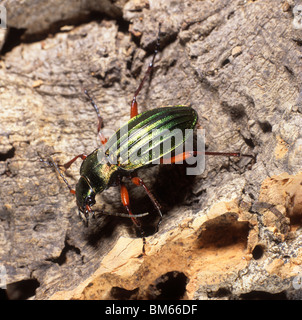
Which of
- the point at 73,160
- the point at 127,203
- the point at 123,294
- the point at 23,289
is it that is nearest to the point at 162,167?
the point at 127,203

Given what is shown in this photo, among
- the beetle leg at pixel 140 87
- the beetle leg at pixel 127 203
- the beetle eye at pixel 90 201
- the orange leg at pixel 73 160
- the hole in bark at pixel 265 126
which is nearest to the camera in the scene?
the hole in bark at pixel 265 126

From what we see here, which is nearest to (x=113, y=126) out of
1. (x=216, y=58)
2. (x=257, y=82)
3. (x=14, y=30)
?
(x=216, y=58)

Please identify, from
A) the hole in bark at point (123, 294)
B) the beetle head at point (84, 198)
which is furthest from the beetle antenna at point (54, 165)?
the hole in bark at point (123, 294)

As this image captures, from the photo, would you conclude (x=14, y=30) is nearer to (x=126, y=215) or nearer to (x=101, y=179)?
(x=101, y=179)

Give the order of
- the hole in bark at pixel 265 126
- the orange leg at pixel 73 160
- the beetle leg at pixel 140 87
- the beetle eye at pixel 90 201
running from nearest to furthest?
the hole in bark at pixel 265 126, the beetle eye at pixel 90 201, the orange leg at pixel 73 160, the beetle leg at pixel 140 87

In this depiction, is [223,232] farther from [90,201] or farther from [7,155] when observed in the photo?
[7,155]

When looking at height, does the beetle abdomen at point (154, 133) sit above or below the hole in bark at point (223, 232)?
above

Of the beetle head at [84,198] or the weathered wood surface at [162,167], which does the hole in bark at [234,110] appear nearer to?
the weathered wood surface at [162,167]
